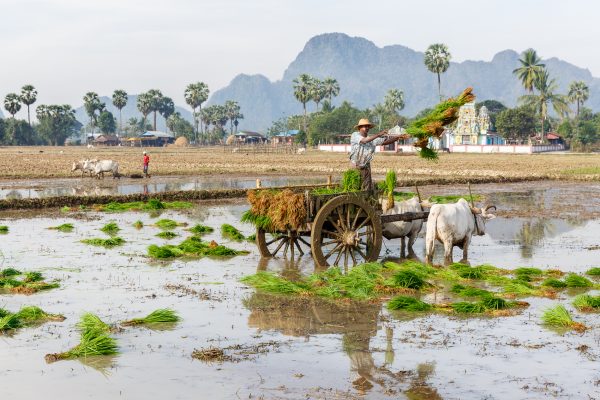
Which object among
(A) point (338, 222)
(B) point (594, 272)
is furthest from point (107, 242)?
(B) point (594, 272)

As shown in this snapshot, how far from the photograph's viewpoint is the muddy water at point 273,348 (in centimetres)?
752

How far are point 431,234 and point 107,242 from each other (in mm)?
7182

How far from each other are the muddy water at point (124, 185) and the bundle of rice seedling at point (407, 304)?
74.1 ft

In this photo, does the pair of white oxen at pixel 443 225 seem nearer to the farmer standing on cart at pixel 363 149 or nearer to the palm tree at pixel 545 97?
the farmer standing on cart at pixel 363 149

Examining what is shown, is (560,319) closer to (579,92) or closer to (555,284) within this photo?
(555,284)

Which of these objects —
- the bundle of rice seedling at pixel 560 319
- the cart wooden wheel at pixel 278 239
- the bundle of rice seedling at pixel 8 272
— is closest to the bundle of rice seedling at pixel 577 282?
the bundle of rice seedling at pixel 560 319

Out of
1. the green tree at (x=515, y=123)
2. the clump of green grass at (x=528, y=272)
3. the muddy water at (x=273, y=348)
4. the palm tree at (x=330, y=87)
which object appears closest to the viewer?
the muddy water at (x=273, y=348)

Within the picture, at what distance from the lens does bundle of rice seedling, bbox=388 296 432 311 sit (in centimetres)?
1057

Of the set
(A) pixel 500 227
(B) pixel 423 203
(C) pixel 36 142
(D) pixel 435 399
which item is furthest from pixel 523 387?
(C) pixel 36 142

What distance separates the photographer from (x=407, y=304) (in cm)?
1063

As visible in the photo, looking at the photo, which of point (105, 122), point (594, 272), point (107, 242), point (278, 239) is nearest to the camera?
point (594, 272)

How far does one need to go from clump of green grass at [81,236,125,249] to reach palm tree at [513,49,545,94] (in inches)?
4002

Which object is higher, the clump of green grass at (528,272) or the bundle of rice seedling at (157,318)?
the clump of green grass at (528,272)

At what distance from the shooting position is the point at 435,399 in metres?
7.14
